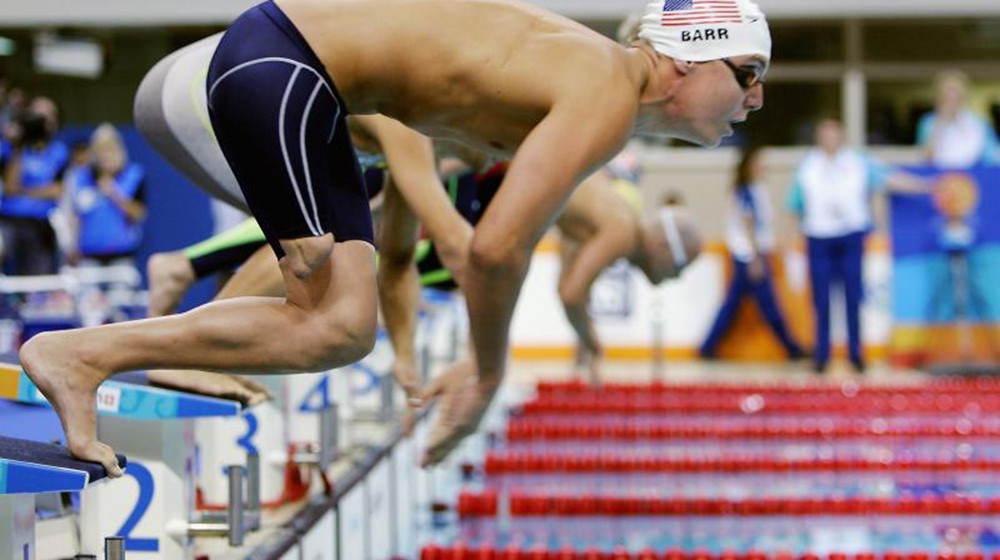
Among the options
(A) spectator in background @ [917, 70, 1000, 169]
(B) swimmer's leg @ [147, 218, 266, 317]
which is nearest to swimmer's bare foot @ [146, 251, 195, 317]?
(B) swimmer's leg @ [147, 218, 266, 317]

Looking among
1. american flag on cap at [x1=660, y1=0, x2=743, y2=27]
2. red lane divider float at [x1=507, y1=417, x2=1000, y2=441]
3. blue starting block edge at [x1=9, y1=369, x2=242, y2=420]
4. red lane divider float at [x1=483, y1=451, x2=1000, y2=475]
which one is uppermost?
american flag on cap at [x1=660, y1=0, x2=743, y2=27]

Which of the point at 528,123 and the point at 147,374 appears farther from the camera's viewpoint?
the point at 147,374

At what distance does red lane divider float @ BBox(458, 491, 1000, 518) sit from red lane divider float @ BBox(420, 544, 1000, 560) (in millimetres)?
680

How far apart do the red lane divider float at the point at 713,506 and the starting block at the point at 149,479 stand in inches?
74.0

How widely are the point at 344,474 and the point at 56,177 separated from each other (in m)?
4.83

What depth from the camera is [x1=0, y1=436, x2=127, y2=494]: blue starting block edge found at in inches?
75.9

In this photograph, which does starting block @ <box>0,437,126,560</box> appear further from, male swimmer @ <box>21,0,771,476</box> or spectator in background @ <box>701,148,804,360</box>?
spectator in background @ <box>701,148,804,360</box>

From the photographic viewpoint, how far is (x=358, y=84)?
2.25 meters

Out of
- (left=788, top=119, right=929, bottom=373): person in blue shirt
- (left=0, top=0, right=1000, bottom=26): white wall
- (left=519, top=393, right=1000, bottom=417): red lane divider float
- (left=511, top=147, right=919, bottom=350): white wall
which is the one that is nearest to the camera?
(left=519, top=393, right=1000, bottom=417): red lane divider float

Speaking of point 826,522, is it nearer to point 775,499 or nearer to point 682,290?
point 775,499

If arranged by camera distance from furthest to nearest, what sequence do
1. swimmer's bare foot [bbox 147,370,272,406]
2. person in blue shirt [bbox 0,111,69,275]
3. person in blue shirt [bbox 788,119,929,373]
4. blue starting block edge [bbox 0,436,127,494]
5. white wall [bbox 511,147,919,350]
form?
white wall [bbox 511,147,919,350]
person in blue shirt [bbox 788,119,929,373]
person in blue shirt [bbox 0,111,69,275]
swimmer's bare foot [bbox 147,370,272,406]
blue starting block edge [bbox 0,436,127,494]

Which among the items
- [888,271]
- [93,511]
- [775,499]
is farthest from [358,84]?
[888,271]

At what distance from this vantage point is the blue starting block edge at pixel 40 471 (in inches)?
75.9

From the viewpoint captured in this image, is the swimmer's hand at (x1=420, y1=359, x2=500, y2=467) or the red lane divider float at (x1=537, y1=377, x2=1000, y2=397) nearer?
the swimmer's hand at (x1=420, y1=359, x2=500, y2=467)
